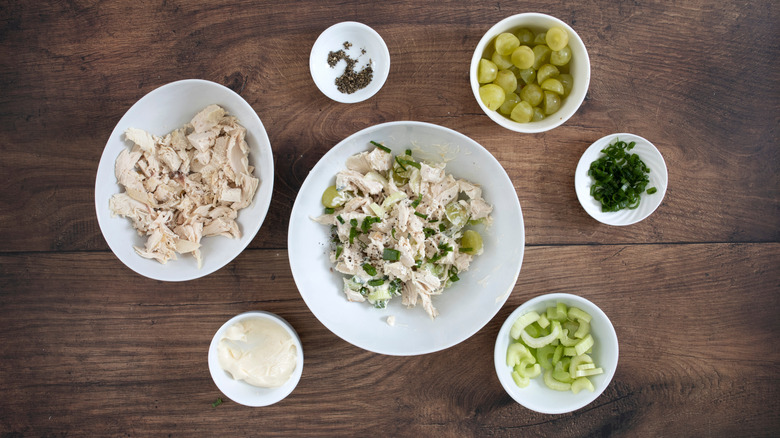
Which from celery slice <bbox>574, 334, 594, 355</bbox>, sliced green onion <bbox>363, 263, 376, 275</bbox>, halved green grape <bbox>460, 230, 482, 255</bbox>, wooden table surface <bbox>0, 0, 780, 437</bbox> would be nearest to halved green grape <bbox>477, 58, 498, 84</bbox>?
wooden table surface <bbox>0, 0, 780, 437</bbox>

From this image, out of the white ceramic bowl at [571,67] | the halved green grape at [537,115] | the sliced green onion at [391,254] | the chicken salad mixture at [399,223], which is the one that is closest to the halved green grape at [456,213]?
the chicken salad mixture at [399,223]

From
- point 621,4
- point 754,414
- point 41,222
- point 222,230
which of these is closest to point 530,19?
point 621,4

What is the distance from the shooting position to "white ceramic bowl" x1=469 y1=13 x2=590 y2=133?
1.61 metres

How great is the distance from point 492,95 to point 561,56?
0.29m

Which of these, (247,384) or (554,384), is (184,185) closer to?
(247,384)

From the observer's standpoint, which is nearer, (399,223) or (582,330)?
(399,223)

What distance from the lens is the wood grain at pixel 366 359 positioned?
5.98 feet

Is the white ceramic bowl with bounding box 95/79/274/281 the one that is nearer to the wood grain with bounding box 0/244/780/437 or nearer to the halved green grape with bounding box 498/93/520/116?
the wood grain with bounding box 0/244/780/437

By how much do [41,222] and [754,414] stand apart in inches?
121

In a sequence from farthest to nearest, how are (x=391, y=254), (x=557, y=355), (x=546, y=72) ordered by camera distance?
(x=557, y=355) → (x=546, y=72) → (x=391, y=254)

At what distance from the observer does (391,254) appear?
5.10 ft

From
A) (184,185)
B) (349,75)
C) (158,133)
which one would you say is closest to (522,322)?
(349,75)

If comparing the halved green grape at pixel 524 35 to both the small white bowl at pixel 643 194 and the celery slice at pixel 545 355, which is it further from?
the celery slice at pixel 545 355

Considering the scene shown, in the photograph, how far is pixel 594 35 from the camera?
1787 millimetres
